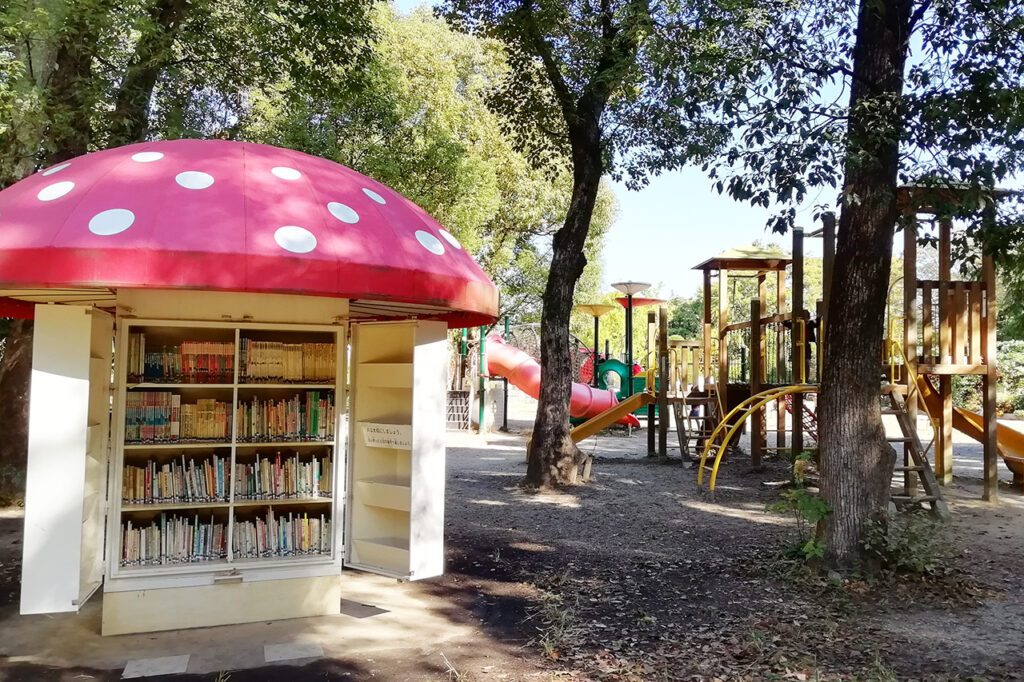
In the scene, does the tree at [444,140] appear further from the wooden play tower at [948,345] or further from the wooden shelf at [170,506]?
the wooden shelf at [170,506]

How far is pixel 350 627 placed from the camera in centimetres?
544

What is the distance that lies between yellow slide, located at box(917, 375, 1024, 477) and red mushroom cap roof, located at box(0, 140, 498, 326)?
9275mm

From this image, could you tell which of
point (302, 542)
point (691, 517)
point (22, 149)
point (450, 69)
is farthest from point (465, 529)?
point (450, 69)

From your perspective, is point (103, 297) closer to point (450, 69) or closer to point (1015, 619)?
point (1015, 619)

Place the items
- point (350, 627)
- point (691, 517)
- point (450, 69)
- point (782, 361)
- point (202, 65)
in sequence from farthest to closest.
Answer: point (450, 69) → point (782, 361) → point (202, 65) → point (691, 517) → point (350, 627)

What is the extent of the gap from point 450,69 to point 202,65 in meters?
11.7

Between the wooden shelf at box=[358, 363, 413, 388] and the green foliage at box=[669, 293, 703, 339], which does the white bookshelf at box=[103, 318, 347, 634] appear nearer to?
the wooden shelf at box=[358, 363, 413, 388]

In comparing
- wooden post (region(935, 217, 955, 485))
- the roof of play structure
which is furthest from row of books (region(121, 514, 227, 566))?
the roof of play structure

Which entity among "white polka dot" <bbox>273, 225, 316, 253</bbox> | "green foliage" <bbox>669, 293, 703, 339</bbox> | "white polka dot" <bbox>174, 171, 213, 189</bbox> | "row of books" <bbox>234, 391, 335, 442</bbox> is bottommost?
"row of books" <bbox>234, 391, 335, 442</bbox>

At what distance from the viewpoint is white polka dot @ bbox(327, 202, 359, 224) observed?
471 centimetres

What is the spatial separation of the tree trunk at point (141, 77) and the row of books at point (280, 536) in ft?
Result: 19.9

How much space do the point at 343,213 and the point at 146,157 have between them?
49.6 inches

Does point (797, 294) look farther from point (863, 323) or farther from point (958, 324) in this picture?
point (863, 323)

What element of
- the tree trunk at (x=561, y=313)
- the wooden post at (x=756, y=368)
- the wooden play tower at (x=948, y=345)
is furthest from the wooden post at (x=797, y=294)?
the tree trunk at (x=561, y=313)
